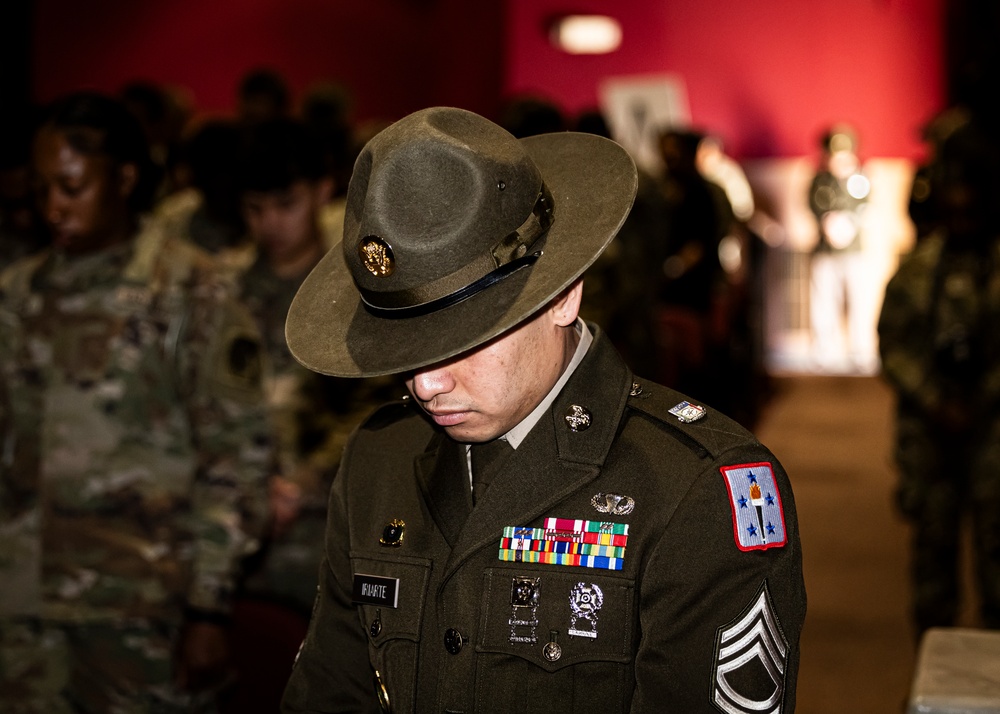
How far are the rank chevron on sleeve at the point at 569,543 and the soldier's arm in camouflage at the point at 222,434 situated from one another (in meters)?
1.23

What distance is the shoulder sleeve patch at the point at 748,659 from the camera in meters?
1.30

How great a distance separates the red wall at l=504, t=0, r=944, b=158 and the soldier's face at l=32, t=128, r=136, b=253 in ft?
28.7

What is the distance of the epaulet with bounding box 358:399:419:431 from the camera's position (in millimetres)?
1699

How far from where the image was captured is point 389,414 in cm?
172

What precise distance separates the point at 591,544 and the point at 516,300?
0.29 m

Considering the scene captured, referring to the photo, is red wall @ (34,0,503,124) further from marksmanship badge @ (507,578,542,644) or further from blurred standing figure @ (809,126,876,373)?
marksmanship badge @ (507,578,542,644)

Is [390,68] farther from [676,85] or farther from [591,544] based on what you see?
[591,544]

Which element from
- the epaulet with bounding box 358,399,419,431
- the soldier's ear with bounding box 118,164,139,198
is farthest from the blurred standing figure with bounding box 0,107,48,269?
the epaulet with bounding box 358,399,419,431

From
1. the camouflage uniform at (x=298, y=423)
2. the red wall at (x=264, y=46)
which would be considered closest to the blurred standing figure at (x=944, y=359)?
the camouflage uniform at (x=298, y=423)

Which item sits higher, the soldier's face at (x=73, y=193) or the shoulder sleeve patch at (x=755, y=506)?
the soldier's face at (x=73, y=193)

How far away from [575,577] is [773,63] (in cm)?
1051

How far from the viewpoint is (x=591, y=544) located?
1.41 m

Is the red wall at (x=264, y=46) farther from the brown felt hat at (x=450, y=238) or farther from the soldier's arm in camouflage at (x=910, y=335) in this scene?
the brown felt hat at (x=450, y=238)

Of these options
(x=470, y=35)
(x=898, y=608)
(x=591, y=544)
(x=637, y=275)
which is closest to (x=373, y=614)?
(x=591, y=544)
